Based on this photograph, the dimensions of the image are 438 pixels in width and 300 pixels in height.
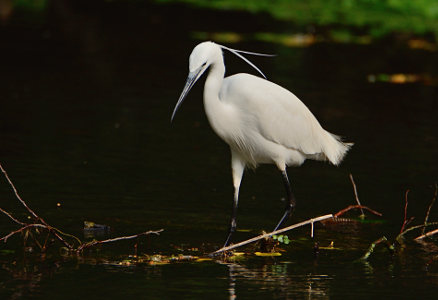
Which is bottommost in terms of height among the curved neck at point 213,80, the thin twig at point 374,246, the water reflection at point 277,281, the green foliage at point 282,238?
the water reflection at point 277,281

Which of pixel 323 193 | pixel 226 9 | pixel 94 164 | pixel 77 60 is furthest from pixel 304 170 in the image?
pixel 226 9

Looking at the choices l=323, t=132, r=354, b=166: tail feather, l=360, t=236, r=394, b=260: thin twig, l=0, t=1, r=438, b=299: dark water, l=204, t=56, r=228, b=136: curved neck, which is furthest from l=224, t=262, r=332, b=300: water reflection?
l=323, t=132, r=354, b=166: tail feather

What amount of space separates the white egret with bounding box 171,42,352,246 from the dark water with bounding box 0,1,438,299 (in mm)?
454

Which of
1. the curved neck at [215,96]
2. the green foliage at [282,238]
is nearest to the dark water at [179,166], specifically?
the green foliage at [282,238]

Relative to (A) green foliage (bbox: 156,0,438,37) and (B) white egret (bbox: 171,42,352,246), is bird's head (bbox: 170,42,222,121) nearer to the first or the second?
(B) white egret (bbox: 171,42,352,246)

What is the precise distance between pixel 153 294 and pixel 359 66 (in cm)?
1005

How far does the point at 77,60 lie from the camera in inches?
535

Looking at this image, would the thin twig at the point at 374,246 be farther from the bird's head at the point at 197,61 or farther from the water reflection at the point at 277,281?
the bird's head at the point at 197,61

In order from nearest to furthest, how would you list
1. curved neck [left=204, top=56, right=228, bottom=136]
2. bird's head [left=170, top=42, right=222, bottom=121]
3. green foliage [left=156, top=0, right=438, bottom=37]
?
bird's head [left=170, top=42, right=222, bottom=121]
curved neck [left=204, top=56, right=228, bottom=136]
green foliage [left=156, top=0, right=438, bottom=37]

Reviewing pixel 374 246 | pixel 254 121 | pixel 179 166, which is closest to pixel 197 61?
pixel 254 121

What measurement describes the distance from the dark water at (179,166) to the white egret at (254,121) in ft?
1.49

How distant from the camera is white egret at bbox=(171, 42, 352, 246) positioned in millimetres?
6562

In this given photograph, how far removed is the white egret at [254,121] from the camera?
21.5ft

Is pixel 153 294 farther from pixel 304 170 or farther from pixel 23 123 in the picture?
pixel 23 123
